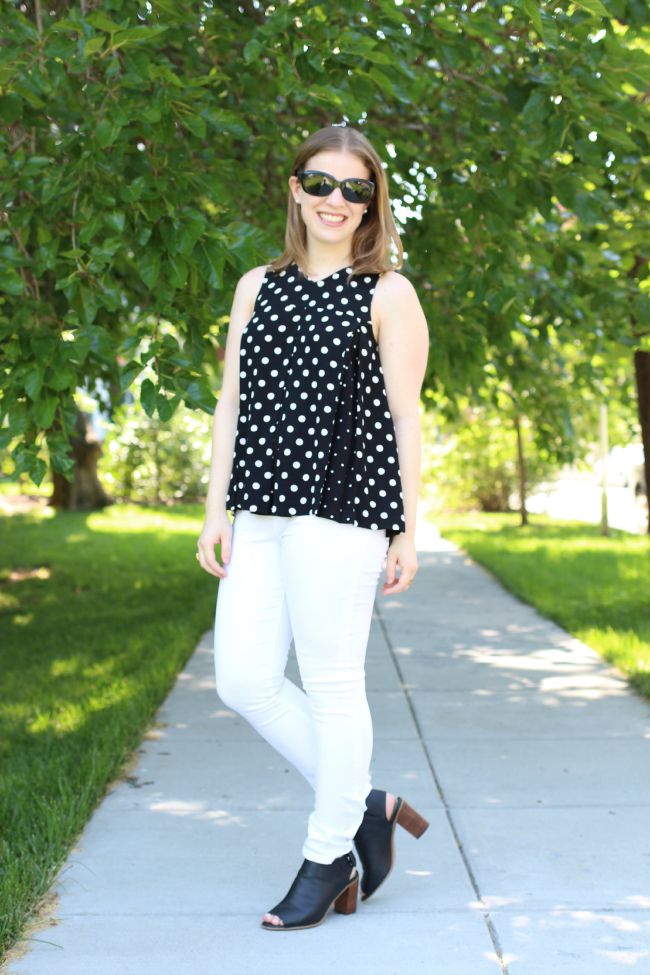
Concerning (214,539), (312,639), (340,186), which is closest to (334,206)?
(340,186)

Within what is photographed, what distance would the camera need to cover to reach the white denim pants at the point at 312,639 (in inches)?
121

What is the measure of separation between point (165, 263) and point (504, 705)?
109 inches

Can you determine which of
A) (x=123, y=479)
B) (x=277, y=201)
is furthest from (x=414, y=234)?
(x=123, y=479)

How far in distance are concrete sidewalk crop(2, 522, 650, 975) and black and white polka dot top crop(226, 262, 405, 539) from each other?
1050mm

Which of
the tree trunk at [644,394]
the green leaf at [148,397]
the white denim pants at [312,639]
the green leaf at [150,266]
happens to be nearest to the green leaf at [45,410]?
the green leaf at [148,397]

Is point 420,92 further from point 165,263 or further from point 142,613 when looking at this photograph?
point 142,613

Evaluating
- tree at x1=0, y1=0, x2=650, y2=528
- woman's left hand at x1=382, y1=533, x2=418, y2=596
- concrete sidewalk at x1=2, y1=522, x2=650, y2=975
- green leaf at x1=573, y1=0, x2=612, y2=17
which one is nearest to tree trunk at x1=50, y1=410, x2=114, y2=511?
concrete sidewalk at x1=2, y1=522, x2=650, y2=975

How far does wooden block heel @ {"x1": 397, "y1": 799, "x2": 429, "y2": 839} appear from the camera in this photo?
345 cm

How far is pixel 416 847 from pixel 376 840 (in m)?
0.62

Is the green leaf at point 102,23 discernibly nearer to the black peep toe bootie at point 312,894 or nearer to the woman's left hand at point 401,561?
the woman's left hand at point 401,561

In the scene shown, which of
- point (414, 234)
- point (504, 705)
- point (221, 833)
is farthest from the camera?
point (414, 234)

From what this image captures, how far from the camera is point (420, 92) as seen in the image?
567cm

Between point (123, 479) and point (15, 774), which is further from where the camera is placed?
point (123, 479)

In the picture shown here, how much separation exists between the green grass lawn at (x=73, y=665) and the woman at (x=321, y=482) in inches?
33.8
